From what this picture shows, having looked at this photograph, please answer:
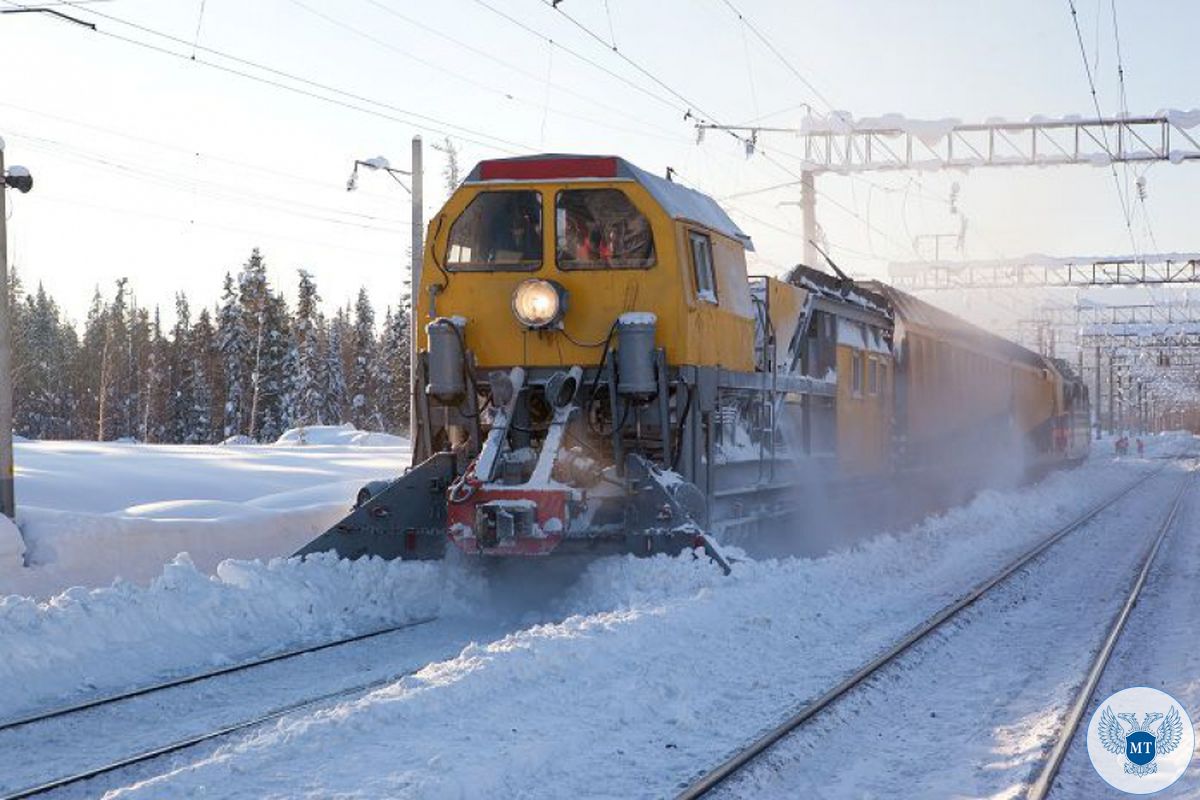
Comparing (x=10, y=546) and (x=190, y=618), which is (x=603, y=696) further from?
(x=10, y=546)

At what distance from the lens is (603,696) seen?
7.39 meters

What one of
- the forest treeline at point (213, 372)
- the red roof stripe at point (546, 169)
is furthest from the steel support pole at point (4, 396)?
the forest treeline at point (213, 372)

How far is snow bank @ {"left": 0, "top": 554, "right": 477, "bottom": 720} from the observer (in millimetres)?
8461

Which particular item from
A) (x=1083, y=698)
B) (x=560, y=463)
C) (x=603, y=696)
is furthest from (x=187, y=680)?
(x=1083, y=698)

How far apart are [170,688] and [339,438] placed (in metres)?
Result: 36.7

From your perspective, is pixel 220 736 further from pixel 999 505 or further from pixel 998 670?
pixel 999 505

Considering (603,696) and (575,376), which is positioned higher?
(575,376)

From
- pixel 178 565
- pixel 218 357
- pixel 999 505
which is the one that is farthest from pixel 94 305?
pixel 178 565

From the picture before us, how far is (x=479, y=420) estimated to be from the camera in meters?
Answer: 11.9

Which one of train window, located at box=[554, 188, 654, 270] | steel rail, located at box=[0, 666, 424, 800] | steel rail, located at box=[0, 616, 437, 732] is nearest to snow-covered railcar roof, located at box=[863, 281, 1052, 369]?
train window, located at box=[554, 188, 654, 270]

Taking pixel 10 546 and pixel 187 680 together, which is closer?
pixel 187 680

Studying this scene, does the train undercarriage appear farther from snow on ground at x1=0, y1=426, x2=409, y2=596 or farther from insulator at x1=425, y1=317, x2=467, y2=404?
snow on ground at x1=0, y1=426, x2=409, y2=596

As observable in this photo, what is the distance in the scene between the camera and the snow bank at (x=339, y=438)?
4084 centimetres

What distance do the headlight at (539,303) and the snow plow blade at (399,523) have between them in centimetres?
163
